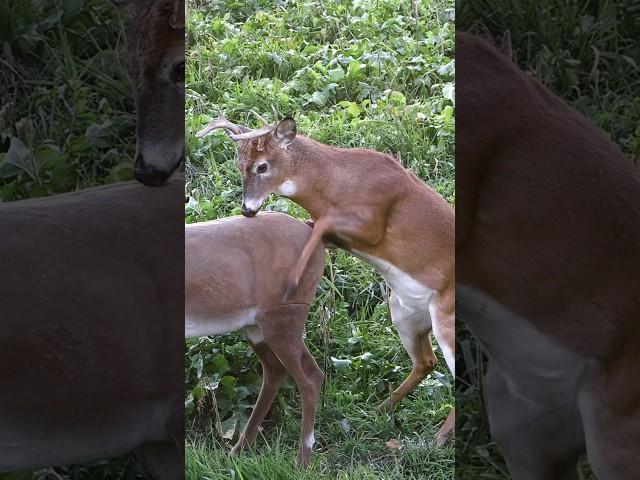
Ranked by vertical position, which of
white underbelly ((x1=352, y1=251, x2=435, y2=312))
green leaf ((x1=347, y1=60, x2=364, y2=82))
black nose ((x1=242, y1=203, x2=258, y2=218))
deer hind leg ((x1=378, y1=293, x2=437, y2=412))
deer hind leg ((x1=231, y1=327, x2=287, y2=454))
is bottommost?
deer hind leg ((x1=231, y1=327, x2=287, y2=454))

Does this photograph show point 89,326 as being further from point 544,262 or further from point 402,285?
point 544,262

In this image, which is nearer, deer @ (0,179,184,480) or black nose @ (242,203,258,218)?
deer @ (0,179,184,480)

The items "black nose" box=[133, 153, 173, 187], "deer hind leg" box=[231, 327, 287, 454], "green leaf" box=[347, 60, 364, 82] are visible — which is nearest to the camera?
"black nose" box=[133, 153, 173, 187]

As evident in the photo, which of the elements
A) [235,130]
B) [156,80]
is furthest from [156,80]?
[235,130]

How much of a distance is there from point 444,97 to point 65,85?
1.11 metres

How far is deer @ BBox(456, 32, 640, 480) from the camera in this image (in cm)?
224

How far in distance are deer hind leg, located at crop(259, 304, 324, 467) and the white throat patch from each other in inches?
12.8

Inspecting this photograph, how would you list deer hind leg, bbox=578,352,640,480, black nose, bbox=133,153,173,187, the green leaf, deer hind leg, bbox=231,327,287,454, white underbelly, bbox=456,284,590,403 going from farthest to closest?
the green leaf, deer hind leg, bbox=231,327,287,454, black nose, bbox=133,153,173,187, white underbelly, bbox=456,284,590,403, deer hind leg, bbox=578,352,640,480

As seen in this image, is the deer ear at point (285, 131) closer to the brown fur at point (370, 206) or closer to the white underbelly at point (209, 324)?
the brown fur at point (370, 206)

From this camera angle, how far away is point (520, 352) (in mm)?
2320

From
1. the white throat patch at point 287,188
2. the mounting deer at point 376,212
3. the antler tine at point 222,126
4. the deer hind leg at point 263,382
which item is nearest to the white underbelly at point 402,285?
the mounting deer at point 376,212

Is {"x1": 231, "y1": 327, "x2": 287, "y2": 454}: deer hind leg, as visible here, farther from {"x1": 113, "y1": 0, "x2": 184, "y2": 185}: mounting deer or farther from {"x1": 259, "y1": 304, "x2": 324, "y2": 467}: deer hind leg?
{"x1": 113, "y1": 0, "x2": 184, "y2": 185}: mounting deer

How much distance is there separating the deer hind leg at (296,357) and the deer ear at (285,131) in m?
0.47

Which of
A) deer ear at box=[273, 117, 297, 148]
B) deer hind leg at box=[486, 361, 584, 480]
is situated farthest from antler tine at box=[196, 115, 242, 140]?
deer hind leg at box=[486, 361, 584, 480]
